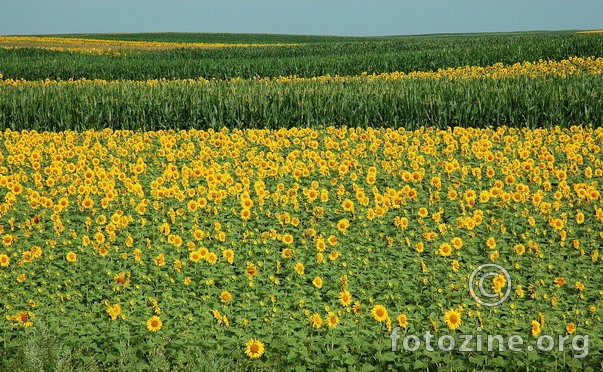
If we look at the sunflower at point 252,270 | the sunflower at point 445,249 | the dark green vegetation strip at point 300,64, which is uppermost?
the dark green vegetation strip at point 300,64

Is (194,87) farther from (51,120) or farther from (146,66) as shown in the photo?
(146,66)

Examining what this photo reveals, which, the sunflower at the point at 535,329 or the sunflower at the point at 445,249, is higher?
the sunflower at the point at 445,249

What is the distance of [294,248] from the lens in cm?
713

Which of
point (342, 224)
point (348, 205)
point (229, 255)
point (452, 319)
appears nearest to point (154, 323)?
point (229, 255)

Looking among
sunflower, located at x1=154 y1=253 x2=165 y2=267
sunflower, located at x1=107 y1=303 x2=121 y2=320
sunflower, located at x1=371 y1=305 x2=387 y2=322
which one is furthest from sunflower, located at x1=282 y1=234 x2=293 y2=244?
sunflower, located at x1=107 y1=303 x2=121 y2=320

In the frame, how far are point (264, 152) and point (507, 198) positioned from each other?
4.39m

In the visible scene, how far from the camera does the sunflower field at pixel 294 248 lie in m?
5.45

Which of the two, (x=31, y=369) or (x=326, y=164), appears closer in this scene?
(x=31, y=369)

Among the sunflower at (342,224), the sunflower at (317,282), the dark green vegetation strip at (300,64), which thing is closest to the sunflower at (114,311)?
the sunflower at (317,282)

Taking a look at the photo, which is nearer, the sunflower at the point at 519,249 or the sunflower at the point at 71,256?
the sunflower at the point at 71,256

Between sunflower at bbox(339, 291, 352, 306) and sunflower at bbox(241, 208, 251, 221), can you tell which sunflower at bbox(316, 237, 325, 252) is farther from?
sunflower at bbox(241, 208, 251, 221)

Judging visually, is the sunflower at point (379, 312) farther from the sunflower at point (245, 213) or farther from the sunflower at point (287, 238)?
the sunflower at point (245, 213)

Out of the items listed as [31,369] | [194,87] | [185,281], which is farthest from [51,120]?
[31,369]

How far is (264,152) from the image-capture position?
1078 centimetres
